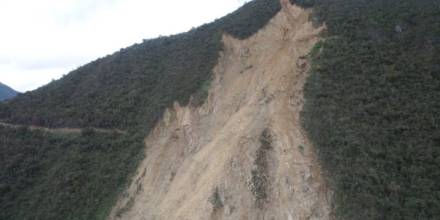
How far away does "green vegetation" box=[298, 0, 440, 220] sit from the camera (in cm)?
1499

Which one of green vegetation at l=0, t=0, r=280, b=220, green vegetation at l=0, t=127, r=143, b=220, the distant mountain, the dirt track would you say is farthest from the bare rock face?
the distant mountain

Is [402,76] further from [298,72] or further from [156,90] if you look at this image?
[156,90]

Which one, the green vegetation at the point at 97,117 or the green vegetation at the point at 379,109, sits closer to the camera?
the green vegetation at the point at 379,109

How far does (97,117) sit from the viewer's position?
2870 centimetres

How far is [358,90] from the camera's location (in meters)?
19.2

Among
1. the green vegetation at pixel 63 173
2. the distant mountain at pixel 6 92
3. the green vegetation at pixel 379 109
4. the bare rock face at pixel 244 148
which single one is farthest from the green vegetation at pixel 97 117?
the distant mountain at pixel 6 92

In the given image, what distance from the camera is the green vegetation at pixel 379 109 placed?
15.0m

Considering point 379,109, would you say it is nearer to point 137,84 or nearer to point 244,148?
point 244,148

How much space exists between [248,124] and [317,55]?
5866 mm

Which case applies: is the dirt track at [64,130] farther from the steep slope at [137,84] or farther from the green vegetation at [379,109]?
the green vegetation at [379,109]

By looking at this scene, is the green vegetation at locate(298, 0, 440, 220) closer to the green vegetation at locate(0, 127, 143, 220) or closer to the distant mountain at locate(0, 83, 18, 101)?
the green vegetation at locate(0, 127, 143, 220)

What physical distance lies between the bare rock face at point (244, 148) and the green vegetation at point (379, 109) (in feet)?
3.28

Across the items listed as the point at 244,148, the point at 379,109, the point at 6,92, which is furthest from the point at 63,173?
the point at 6,92

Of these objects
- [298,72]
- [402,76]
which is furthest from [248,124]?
[402,76]
